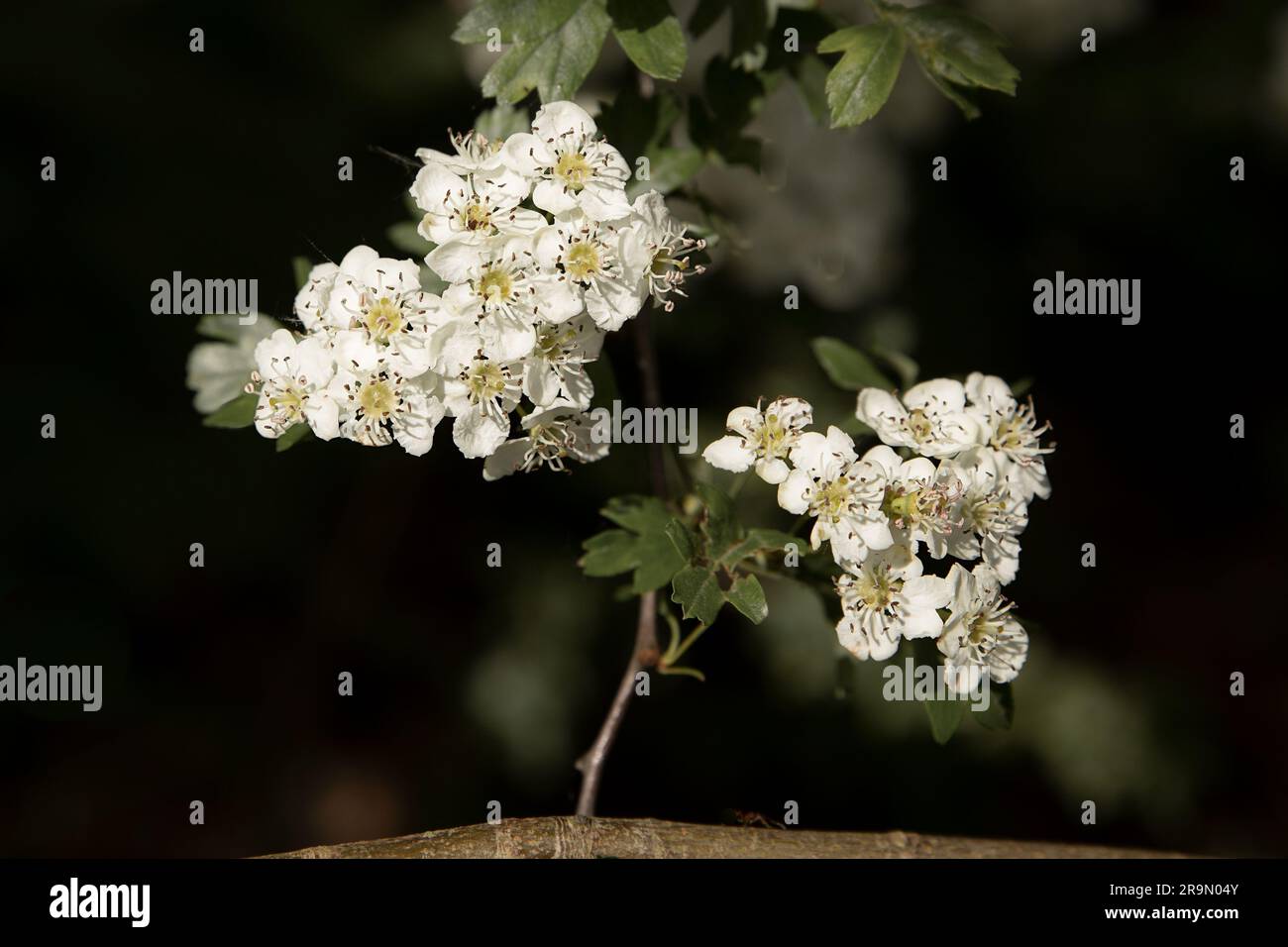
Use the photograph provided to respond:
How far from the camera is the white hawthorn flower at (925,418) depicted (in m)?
1.84

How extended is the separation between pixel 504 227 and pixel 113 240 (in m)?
2.13

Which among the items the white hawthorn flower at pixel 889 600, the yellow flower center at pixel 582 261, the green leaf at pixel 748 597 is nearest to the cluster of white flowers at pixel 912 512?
the white hawthorn flower at pixel 889 600

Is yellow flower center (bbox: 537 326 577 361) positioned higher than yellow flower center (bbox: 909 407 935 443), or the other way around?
yellow flower center (bbox: 537 326 577 361)

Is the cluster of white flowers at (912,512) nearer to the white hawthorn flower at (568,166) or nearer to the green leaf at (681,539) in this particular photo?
the green leaf at (681,539)

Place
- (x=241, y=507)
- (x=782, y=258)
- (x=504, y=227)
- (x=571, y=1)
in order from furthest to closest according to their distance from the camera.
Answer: (x=241, y=507) < (x=782, y=258) < (x=571, y=1) < (x=504, y=227)

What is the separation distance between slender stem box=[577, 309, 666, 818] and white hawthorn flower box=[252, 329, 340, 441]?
588 millimetres

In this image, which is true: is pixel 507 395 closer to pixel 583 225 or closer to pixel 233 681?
pixel 583 225

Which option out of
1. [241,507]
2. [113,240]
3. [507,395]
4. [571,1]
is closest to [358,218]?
[113,240]

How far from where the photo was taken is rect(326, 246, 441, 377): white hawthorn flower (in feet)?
5.47

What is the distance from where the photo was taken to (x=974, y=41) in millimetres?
1895

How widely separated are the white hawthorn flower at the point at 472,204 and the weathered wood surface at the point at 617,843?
82 centimetres

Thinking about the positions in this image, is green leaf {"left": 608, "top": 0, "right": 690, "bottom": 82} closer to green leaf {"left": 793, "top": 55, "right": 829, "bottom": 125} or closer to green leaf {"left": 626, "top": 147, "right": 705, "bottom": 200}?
green leaf {"left": 626, "top": 147, "right": 705, "bottom": 200}

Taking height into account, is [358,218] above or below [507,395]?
above

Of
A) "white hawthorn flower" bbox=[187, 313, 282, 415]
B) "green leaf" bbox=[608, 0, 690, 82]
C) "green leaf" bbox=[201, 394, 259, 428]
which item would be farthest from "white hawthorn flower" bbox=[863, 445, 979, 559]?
"white hawthorn flower" bbox=[187, 313, 282, 415]
